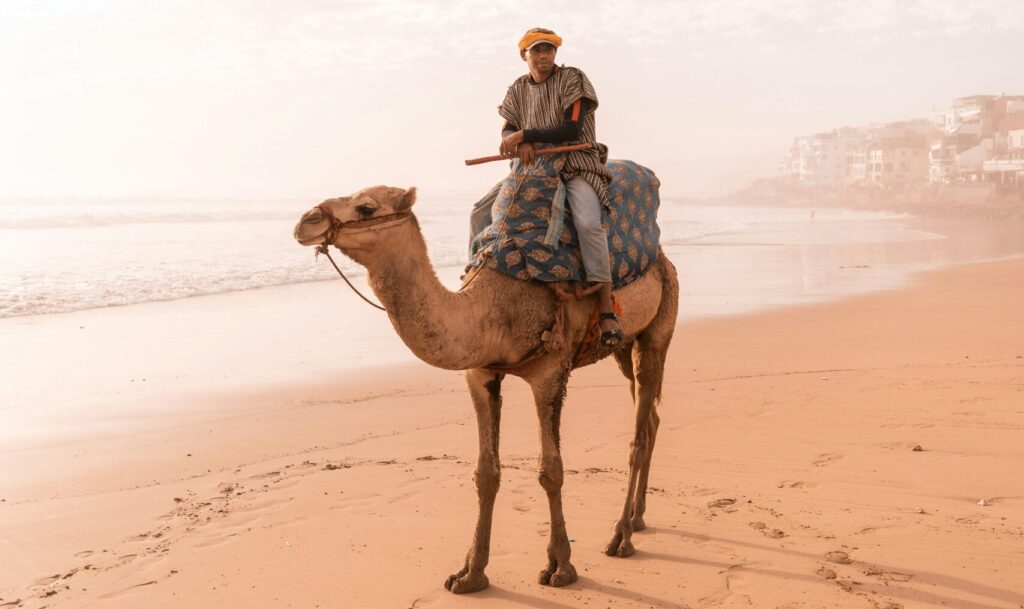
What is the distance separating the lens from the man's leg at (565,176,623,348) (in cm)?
587

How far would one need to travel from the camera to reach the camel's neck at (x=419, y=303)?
4945 millimetres

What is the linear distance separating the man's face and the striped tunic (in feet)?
0.19

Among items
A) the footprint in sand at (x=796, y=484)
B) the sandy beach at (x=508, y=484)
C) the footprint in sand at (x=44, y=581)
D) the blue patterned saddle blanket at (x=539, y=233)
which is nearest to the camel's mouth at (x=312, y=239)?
the blue patterned saddle blanket at (x=539, y=233)

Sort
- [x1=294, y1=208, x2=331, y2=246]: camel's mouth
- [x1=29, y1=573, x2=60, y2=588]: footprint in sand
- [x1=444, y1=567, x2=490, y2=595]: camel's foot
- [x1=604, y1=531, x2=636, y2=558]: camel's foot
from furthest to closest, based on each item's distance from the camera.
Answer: [x1=604, y1=531, x2=636, y2=558]: camel's foot, [x1=29, y1=573, x2=60, y2=588]: footprint in sand, [x1=444, y1=567, x2=490, y2=595]: camel's foot, [x1=294, y1=208, x2=331, y2=246]: camel's mouth

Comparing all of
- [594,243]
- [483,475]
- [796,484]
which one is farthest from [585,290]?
[796,484]

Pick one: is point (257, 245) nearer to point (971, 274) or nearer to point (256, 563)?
point (971, 274)

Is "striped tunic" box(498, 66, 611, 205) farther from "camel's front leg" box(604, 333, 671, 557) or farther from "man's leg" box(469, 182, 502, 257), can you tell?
"camel's front leg" box(604, 333, 671, 557)

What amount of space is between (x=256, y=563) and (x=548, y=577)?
6.16 ft

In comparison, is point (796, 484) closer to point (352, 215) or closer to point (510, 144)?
point (510, 144)

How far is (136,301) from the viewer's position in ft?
67.8

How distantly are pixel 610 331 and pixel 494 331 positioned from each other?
85 centimetres

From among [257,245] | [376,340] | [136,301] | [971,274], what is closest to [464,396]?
[376,340]

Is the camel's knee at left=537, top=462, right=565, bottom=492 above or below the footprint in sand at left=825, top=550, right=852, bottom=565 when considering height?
above

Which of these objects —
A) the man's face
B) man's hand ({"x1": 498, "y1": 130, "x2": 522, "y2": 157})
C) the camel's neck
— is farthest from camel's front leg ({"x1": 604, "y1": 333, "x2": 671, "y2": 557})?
the man's face
